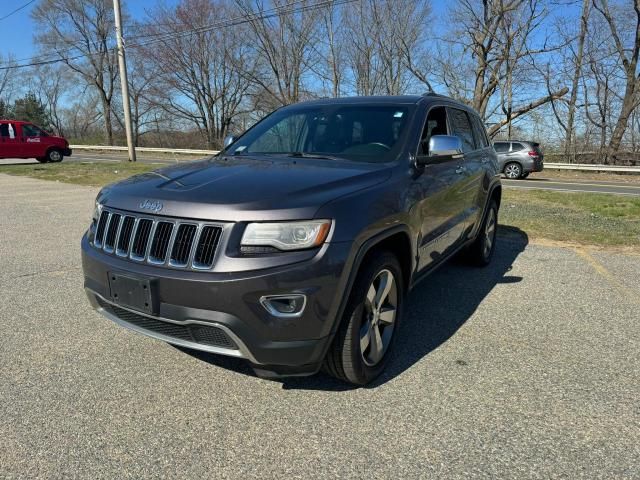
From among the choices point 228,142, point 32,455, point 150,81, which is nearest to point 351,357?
point 32,455

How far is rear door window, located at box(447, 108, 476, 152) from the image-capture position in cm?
448

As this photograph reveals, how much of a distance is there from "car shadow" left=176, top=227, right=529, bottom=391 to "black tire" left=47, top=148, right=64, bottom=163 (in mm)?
23176

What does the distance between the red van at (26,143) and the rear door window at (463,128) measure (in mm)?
22870

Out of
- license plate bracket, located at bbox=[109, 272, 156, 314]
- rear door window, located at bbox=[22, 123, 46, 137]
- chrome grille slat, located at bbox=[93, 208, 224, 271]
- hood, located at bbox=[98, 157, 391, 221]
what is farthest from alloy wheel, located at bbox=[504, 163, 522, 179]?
rear door window, located at bbox=[22, 123, 46, 137]

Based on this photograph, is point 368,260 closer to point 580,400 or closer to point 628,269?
point 580,400

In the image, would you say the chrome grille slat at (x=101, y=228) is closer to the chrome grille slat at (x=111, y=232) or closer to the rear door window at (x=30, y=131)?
the chrome grille slat at (x=111, y=232)

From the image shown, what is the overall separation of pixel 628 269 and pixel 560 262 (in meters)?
0.70

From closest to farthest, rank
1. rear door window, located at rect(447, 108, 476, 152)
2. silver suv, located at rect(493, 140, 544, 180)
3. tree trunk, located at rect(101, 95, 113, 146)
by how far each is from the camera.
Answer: rear door window, located at rect(447, 108, 476, 152), silver suv, located at rect(493, 140, 544, 180), tree trunk, located at rect(101, 95, 113, 146)

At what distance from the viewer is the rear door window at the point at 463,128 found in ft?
14.7

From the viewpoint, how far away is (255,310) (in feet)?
7.66

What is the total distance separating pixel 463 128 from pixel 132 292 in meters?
3.60

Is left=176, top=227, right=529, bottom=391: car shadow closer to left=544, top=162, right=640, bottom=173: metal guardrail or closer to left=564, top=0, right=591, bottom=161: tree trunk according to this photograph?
left=544, top=162, right=640, bottom=173: metal guardrail

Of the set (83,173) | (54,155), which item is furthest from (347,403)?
(54,155)

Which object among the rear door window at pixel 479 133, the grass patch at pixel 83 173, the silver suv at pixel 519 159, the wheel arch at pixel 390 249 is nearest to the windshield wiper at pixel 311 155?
the wheel arch at pixel 390 249
